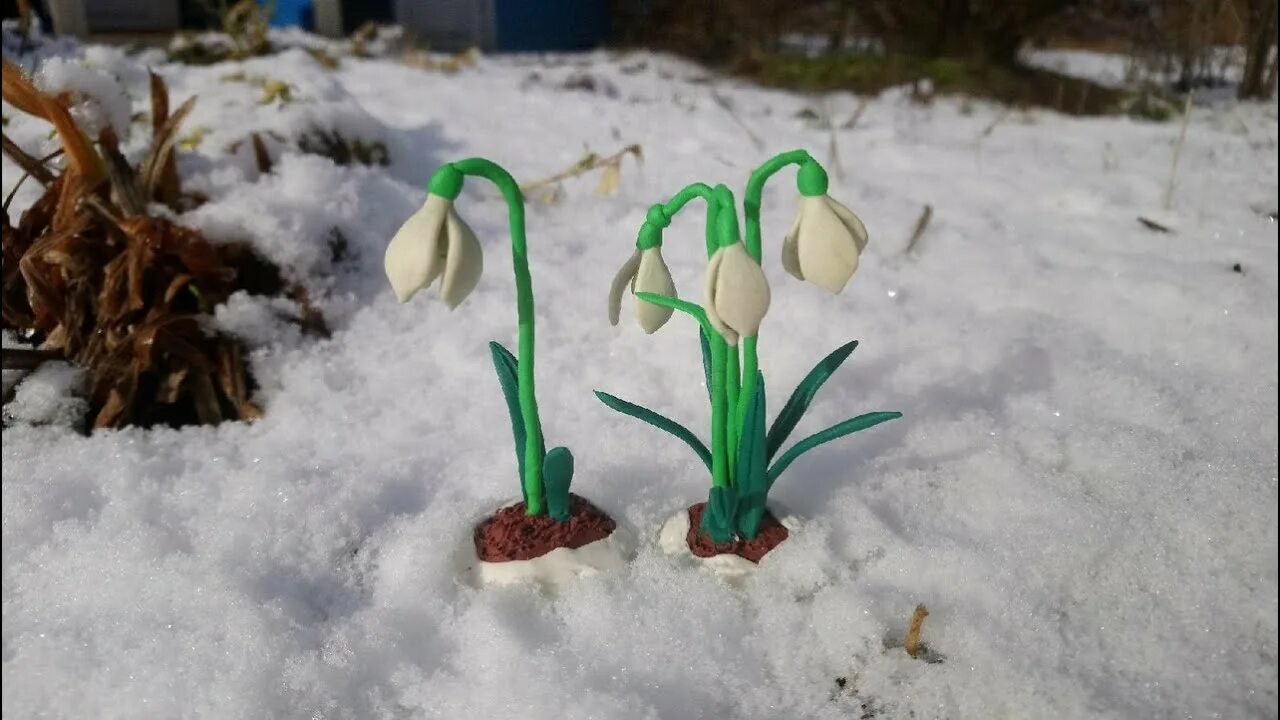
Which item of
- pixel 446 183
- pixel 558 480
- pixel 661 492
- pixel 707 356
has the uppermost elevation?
pixel 446 183

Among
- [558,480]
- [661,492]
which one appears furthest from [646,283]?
[661,492]

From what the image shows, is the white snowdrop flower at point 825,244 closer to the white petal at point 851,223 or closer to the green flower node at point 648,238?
the white petal at point 851,223

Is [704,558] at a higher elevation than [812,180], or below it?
below

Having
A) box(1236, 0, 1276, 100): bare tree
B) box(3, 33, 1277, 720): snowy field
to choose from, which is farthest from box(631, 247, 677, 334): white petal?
box(1236, 0, 1276, 100): bare tree

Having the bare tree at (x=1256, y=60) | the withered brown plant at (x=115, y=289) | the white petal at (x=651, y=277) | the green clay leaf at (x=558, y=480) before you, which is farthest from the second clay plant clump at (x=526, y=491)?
the bare tree at (x=1256, y=60)

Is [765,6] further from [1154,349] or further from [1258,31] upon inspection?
[1154,349]

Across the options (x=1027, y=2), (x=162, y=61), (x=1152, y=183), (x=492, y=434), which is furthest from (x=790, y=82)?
(x=492, y=434)

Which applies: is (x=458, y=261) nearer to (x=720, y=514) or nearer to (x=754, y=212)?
(x=754, y=212)
